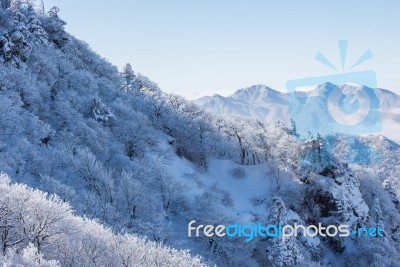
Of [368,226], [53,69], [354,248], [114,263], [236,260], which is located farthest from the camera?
[368,226]

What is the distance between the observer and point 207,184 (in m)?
73.4

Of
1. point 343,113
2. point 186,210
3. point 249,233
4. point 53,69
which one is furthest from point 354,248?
point 53,69

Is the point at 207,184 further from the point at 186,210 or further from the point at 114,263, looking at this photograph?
Result: the point at 114,263

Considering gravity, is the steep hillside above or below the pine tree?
above

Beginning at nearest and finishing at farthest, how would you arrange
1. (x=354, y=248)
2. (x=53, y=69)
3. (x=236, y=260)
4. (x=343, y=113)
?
(x=343, y=113)
(x=236, y=260)
(x=53, y=69)
(x=354, y=248)

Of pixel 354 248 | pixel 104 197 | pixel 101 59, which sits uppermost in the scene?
pixel 101 59

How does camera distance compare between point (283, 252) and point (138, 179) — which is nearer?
point (138, 179)

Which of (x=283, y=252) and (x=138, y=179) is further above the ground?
(x=138, y=179)

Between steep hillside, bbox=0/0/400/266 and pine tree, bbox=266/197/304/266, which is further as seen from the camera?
pine tree, bbox=266/197/304/266

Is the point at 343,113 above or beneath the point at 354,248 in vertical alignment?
above

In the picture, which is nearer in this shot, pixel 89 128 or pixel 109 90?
pixel 89 128

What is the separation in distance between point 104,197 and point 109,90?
39.6 m

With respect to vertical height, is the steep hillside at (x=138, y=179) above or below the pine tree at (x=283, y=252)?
above

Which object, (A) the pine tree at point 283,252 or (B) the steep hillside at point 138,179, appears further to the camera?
(A) the pine tree at point 283,252
